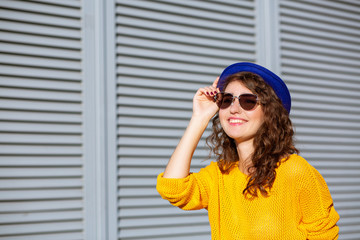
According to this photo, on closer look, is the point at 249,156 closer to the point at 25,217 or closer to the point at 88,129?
the point at 88,129

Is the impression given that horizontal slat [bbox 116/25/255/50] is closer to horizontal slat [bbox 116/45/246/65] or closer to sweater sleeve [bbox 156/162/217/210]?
horizontal slat [bbox 116/45/246/65]

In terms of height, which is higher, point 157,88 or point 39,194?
point 157,88

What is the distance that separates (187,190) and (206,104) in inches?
17.9

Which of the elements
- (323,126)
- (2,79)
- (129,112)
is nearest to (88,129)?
(129,112)

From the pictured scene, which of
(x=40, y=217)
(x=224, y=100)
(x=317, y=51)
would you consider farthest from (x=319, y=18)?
(x=40, y=217)

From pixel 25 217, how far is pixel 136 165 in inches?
35.3

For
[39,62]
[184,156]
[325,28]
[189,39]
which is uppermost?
[325,28]

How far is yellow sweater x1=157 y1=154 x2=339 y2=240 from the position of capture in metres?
1.72

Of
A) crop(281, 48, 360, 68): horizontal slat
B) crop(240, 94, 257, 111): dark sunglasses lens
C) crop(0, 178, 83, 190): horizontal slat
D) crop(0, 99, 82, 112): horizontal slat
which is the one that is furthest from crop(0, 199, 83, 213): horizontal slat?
crop(281, 48, 360, 68): horizontal slat

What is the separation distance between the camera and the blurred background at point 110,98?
2.96 meters

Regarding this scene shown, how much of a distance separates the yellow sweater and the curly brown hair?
40 millimetres

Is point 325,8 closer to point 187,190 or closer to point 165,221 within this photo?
point 165,221

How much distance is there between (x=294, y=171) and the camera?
5.73ft

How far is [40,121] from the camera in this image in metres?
3.01
